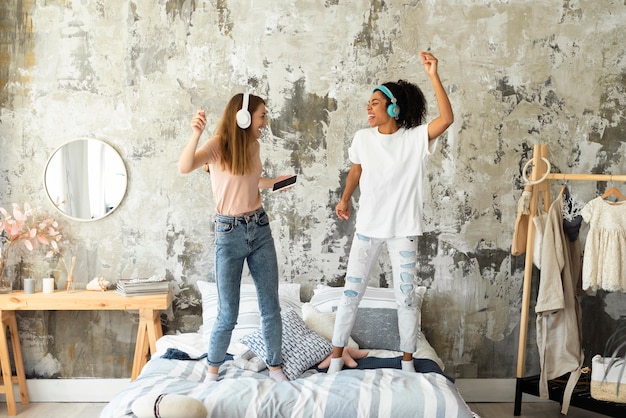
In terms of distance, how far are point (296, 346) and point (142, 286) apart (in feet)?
3.70

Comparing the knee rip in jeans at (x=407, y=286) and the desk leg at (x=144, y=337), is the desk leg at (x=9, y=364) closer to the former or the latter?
the desk leg at (x=144, y=337)

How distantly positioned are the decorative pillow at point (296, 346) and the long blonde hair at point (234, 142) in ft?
2.93

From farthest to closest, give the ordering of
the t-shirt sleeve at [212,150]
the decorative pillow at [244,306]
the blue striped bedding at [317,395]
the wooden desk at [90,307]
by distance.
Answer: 1. the wooden desk at [90,307]
2. the decorative pillow at [244,306]
3. the t-shirt sleeve at [212,150]
4. the blue striped bedding at [317,395]

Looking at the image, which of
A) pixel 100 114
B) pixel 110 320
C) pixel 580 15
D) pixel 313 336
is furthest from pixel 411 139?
pixel 110 320

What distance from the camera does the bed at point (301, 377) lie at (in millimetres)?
2670

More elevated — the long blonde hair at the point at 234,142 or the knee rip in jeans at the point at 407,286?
the long blonde hair at the point at 234,142

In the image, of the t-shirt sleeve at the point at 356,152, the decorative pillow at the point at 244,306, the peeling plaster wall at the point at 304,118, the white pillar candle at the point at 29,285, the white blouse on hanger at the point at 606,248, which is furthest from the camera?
the peeling plaster wall at the point at 304,118

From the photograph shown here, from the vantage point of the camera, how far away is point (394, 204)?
3152 mm

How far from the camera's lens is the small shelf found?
11.1ft

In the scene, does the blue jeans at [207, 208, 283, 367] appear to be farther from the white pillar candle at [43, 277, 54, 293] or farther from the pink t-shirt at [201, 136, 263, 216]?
the white pillar candle at [43, 277, 54, 293]

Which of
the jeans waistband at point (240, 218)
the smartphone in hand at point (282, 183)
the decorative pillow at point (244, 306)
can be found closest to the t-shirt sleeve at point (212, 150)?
the jeans waistband at point (240, 218)

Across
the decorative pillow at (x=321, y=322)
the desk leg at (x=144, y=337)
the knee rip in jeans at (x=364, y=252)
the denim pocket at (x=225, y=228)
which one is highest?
the denim pocket at (x=225, y=228)

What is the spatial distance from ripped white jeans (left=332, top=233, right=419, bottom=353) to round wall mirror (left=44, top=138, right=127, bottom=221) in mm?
1670

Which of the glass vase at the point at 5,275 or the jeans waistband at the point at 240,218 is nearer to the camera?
the jeans waistband at the point at 240,218
